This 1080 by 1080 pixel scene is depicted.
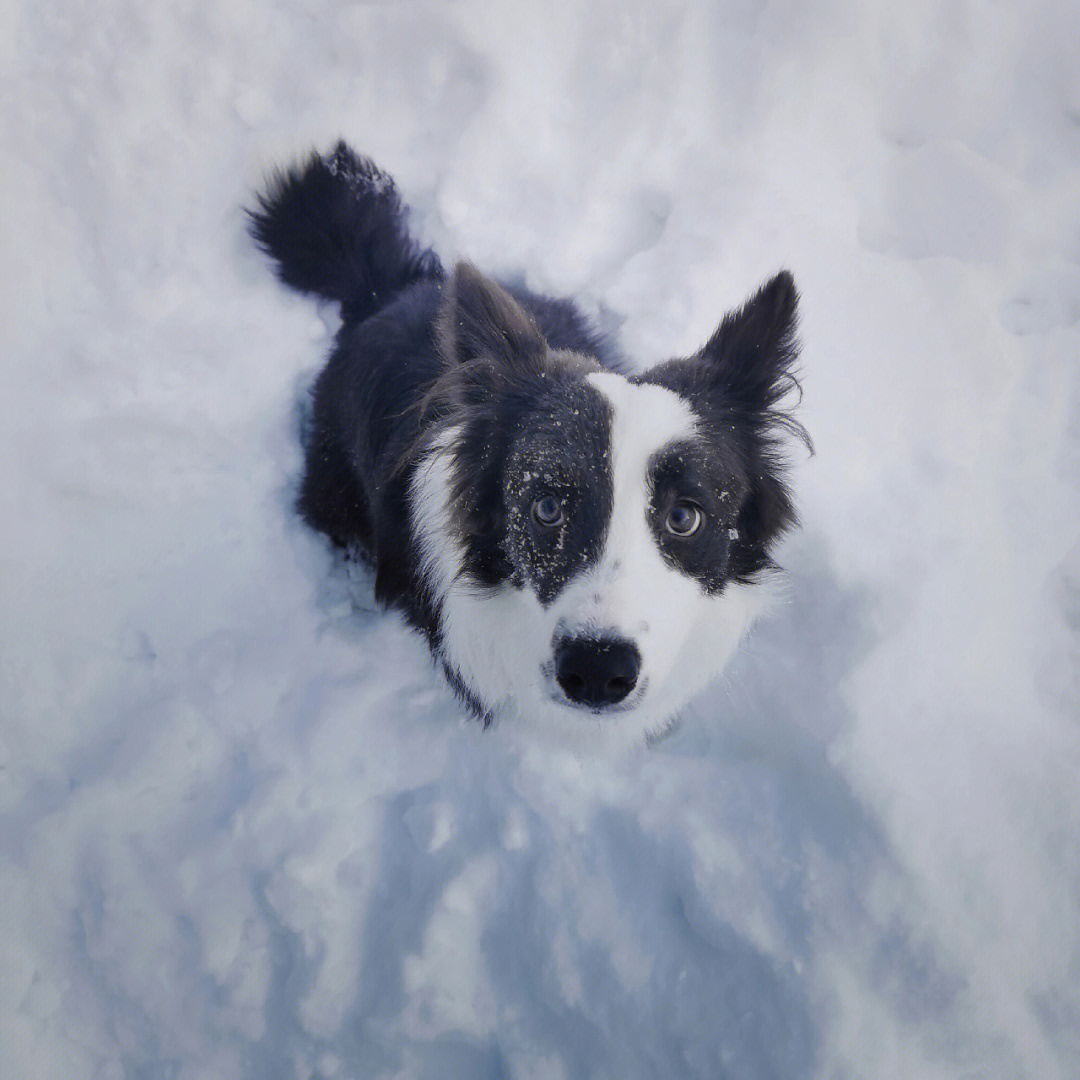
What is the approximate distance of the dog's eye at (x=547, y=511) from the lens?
1653 millimetres

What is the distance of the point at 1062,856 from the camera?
2.01 m

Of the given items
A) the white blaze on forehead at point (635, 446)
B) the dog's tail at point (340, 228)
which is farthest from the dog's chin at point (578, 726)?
the dog's tail at point (340, 228)

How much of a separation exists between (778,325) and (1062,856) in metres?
1.71

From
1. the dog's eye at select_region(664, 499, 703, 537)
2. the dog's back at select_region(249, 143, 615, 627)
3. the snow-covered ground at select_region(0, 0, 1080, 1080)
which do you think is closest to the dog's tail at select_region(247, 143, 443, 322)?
the dog's back at select_region(249, 143, 615, 627)

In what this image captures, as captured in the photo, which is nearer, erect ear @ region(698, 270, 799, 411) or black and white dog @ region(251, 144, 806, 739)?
black and white dog @ region(251, 144, 806, 739)

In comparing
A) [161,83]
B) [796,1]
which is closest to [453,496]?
[161,83]

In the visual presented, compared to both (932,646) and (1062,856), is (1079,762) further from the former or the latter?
(932,646)

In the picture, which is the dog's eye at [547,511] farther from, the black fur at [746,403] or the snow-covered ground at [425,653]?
the snow-covered ground at [425,653]

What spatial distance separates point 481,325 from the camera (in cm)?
184

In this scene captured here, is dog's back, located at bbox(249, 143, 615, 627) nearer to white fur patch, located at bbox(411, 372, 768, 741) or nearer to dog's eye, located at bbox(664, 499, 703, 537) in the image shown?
white fur patch, located at bbox(411, 372, 768, 741)

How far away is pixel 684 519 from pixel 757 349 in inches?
21.4

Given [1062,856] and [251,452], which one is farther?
[251,452]

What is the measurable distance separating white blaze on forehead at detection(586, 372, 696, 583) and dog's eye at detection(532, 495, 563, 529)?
0.43 ft

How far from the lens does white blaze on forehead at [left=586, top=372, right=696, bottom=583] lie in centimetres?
159
